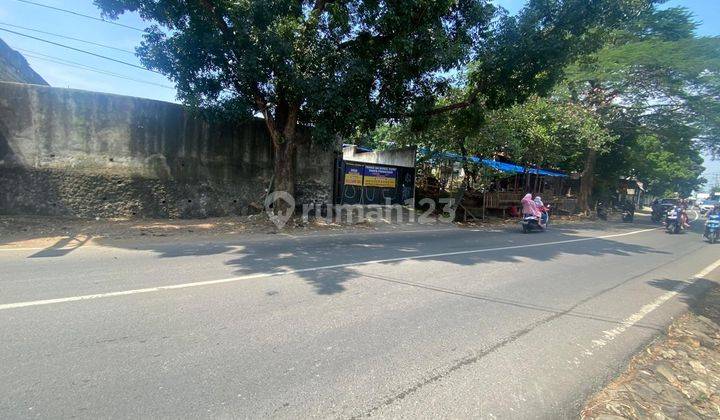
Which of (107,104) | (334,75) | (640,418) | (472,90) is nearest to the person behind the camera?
(640,418)

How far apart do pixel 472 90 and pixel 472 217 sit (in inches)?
259

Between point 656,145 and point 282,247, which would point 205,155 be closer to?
point 282,247

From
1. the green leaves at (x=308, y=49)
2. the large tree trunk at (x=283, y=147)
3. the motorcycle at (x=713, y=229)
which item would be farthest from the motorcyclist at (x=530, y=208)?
the large tree trunk at (x=283, y=147)

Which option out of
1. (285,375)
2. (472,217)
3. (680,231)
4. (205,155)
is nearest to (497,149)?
(472,217)

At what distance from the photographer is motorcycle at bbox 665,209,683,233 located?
17.0 m

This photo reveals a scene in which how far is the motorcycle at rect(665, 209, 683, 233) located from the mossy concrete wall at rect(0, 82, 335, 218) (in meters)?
17.8

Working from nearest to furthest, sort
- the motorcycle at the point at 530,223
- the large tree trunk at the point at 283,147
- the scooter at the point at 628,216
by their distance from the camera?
the large tree trunk at the point at 283,147 → the motorcycle at the point at 530,223 → the scooter at the point at 628,216

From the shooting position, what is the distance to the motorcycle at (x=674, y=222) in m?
17.0

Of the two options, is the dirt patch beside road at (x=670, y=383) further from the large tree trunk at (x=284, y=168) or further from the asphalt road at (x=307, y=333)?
the large tree trunk at (x=284, y=168)

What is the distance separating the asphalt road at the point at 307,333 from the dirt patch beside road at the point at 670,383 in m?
0.15

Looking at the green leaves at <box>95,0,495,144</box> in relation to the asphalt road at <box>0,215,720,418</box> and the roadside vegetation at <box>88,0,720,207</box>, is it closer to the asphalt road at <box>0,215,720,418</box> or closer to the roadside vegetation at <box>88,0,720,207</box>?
the roadside vegetation at <box>88,0,720,207</box>

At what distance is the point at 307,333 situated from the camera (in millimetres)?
3854

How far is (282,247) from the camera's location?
8.52 m

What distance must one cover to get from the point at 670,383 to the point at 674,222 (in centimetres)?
1781
